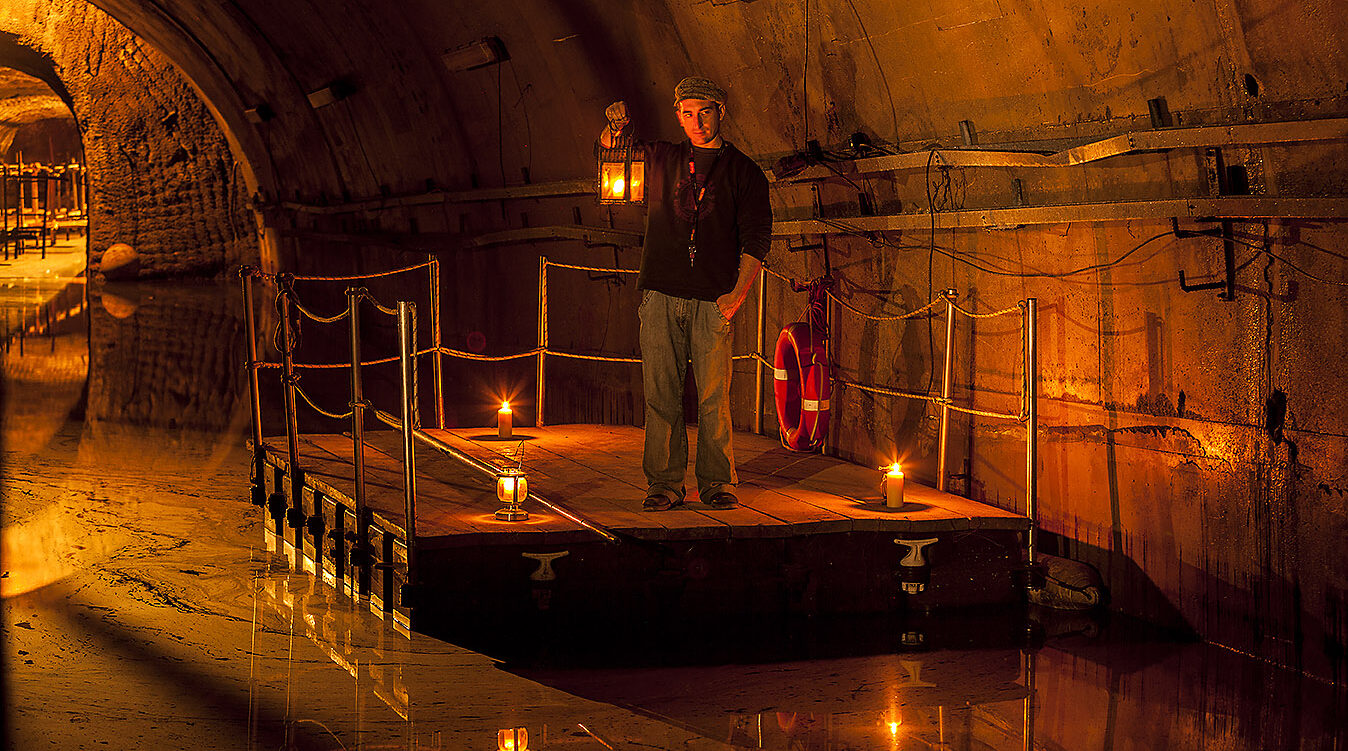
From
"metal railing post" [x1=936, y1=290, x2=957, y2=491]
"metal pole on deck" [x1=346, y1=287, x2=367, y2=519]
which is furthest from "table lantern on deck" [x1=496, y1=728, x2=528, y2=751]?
"metal railing post" [x1=936, y1=290, x2=957, y2=491]

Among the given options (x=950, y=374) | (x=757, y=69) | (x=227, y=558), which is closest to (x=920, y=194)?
(x=950, y=374)

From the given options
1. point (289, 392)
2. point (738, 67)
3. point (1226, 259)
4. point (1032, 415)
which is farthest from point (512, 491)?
point (738, 67)

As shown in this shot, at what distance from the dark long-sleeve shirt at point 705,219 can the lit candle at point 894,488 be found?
1.15m

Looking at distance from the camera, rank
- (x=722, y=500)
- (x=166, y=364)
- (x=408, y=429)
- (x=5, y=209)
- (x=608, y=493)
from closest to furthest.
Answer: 1. (x=408, y=429)
2. (x=722, y=500)
3. (x=608, y=493)
4. (x=166, y=364)
5. (x=5, y=209)

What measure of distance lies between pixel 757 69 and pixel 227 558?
4.07 metres

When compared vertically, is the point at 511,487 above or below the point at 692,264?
below

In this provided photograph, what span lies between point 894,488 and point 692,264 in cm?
139

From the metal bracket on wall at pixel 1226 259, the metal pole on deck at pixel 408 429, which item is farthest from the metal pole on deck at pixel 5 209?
the metal bracket on wall at pixel 1226 259

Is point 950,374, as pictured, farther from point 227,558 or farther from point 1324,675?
point 227,558

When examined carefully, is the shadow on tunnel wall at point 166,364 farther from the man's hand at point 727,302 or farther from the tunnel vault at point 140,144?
the man's hand at point 727,302

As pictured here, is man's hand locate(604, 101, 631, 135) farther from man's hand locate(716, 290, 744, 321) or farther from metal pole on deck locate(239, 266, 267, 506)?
metal pole on deck locate(239, 266, 267, 506)

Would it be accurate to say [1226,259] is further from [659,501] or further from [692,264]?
[659,501]

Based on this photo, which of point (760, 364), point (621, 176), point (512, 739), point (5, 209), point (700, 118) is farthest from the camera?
point (5, 209)

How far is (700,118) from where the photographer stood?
6.31 meters
